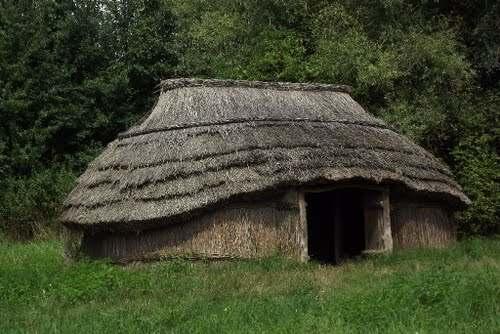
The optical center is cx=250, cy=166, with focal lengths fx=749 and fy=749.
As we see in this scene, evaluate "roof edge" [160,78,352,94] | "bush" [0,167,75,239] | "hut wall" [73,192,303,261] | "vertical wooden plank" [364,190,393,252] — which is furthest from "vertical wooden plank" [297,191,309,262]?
"bush" [0,167,75,239]

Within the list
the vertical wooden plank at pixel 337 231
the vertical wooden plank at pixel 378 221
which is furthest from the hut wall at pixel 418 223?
the vertical wooden plank at pixel 337 231

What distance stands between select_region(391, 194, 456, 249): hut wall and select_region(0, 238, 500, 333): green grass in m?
1.42

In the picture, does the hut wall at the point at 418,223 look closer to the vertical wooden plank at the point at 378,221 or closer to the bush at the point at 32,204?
the vertical wooden plank at the point at 378,221

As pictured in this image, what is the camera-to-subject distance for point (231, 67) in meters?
22.1

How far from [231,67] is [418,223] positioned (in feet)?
29.4

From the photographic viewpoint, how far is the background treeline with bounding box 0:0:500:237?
18.9 metres

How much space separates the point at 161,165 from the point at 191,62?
981 centimetres

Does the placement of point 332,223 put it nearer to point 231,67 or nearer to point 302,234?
point 302,234

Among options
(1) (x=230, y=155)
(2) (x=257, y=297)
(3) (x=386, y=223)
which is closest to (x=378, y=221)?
(3) (x=386, y=223)

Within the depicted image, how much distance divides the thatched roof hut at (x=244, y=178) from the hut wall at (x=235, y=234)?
18 mm

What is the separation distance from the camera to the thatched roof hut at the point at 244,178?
13070 mm

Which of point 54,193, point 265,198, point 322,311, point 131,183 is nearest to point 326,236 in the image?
point 265,198

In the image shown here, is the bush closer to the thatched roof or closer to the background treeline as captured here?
the background treeline

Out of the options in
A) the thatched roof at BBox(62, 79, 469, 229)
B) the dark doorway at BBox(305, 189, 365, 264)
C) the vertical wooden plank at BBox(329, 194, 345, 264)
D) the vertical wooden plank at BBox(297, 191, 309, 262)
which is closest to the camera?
the thatched roof at BBox(62, 79, 469, 229)
